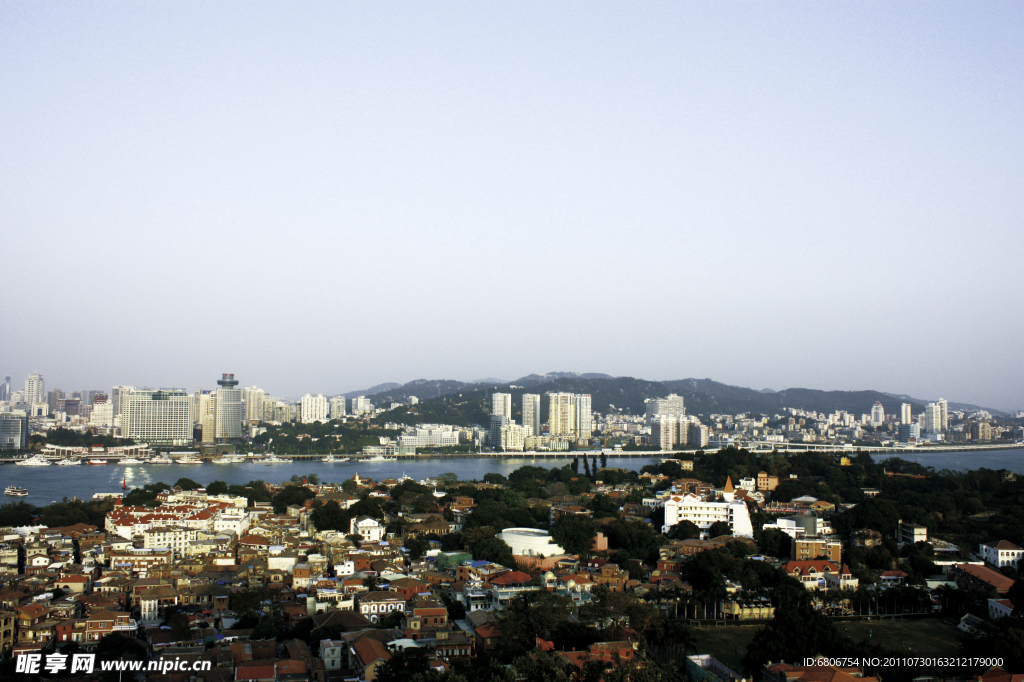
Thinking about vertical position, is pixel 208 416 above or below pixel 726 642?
above

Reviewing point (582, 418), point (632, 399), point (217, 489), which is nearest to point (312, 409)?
point (582, 418)

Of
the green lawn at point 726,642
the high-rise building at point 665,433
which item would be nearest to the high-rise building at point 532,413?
the high-rise building at point 665,433

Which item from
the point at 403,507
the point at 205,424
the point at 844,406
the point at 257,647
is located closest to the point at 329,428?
the point at 205,424

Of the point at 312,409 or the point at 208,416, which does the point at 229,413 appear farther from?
the point at 312,409

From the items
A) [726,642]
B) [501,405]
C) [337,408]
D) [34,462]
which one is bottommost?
[34,462]

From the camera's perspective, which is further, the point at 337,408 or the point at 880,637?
the point at 337,408

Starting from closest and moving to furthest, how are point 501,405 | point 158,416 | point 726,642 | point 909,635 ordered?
point 726,642 < point 909,635 < point 158,416 < point 501,405

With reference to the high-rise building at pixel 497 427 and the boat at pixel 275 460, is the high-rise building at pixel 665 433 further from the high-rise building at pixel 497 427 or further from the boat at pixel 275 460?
the boat at pixel 275 460

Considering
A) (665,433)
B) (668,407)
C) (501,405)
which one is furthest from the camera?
(668,407)
